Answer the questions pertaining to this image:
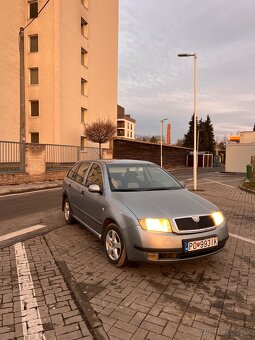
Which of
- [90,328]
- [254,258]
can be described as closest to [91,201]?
[90,328]

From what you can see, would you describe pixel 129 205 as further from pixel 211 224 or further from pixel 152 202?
pixel 211 224

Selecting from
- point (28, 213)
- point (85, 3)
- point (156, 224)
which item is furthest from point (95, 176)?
point (85, 3)

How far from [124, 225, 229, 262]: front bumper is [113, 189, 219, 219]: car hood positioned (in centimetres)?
26

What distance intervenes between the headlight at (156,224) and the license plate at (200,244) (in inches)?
11.8

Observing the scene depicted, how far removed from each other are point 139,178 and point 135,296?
7.48 feet

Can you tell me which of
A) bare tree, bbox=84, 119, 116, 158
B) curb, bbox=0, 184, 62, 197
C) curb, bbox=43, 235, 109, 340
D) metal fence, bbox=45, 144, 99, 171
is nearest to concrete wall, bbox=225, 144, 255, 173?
bare tree, bbox=84, 119, 116, 158

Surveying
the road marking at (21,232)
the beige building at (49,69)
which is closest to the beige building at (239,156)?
the beige building at (49,69)

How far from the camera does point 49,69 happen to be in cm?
2497

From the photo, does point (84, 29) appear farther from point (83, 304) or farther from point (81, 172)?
point (83, 304)

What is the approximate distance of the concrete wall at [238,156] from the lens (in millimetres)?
34688

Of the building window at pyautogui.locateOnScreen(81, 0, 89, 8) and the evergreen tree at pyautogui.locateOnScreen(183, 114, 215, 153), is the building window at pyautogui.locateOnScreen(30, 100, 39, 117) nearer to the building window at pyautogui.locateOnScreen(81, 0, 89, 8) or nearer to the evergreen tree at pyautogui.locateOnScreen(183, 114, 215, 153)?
the building window at pyautogui.locateOnScreen(81, 0, 89, 8)

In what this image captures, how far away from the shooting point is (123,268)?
14.0 feet

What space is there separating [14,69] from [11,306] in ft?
78.7

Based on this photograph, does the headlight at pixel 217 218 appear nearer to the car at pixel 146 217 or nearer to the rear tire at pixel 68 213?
the car at pixel 146 217
